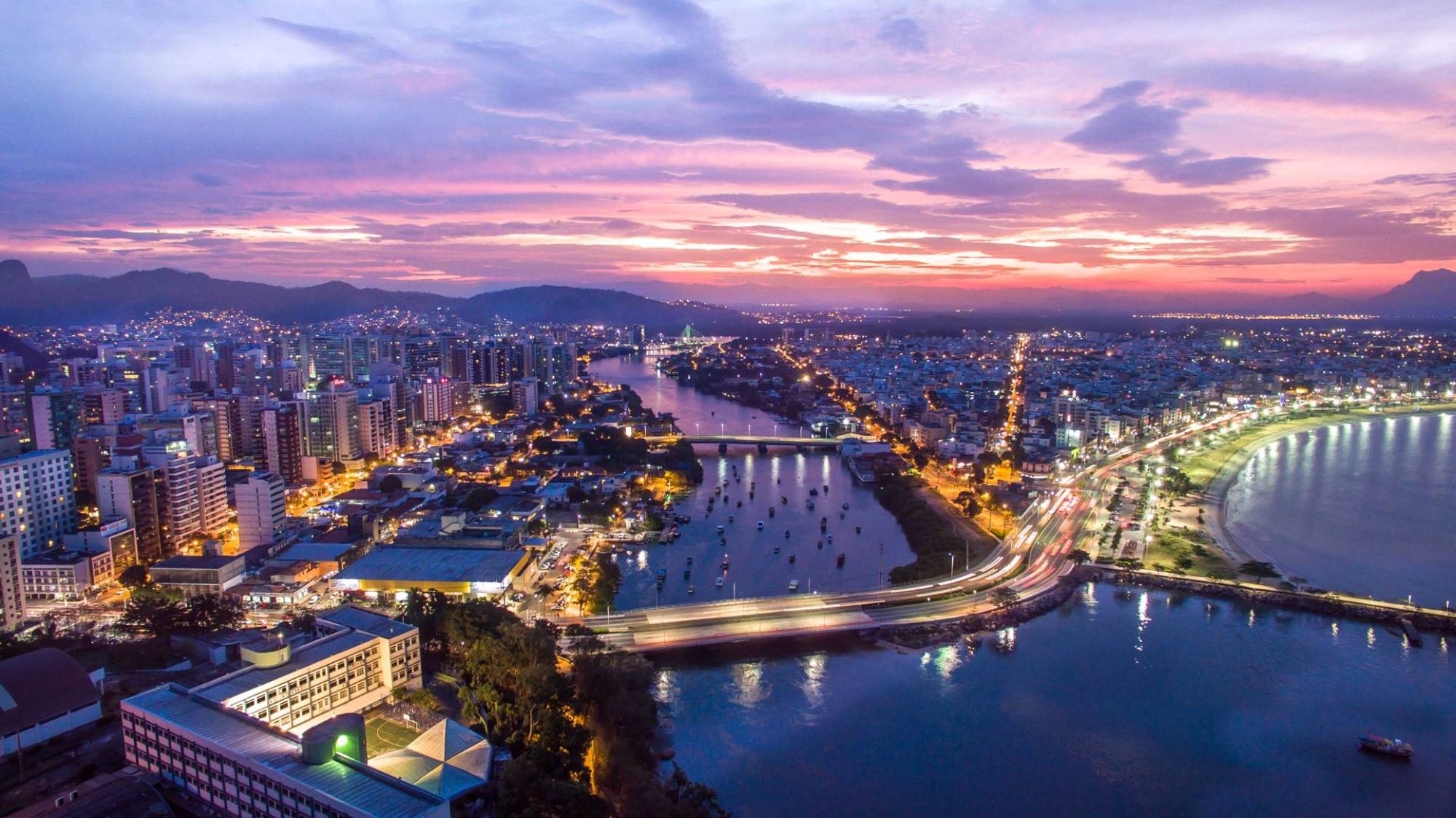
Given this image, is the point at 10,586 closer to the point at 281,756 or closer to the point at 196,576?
the point at 196,576

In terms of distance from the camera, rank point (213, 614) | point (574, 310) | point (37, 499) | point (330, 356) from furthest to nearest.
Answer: point (574, 310)
point (330, 356)
point (37, 499)
point (213, 614)

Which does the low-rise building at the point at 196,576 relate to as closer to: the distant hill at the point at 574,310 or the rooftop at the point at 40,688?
the rooftop at the point at 40,688

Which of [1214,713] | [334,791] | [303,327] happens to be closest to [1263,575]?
[1214,713]

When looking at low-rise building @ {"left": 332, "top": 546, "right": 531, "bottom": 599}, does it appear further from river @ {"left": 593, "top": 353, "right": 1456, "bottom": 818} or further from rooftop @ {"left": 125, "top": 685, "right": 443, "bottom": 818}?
rooftop @ {"left": 125, "top": 685, "right": 443, "bottom": 818}

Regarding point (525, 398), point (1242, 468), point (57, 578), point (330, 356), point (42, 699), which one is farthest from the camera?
point (330, 356)

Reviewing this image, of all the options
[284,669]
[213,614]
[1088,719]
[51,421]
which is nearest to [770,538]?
[1088,719]

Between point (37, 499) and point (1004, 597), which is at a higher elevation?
point (37, 499)

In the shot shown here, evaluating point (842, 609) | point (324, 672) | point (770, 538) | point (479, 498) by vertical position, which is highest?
point (324, 672)
